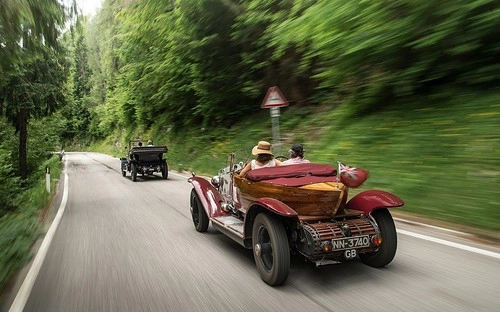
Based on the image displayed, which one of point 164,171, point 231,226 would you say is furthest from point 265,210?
point 164,171

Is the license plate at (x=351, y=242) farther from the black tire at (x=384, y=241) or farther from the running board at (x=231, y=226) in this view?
the running board at (x=231, y=226)

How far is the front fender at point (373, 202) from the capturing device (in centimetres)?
395

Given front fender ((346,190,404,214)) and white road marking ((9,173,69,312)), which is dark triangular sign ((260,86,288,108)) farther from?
white road marking ((9,173,69,312))

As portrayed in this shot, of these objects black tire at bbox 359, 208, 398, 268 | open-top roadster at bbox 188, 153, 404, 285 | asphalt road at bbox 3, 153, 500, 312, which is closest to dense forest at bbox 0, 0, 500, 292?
asphalt road at bbox 3, 153, 500, 312

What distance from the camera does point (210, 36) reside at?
15477 mm

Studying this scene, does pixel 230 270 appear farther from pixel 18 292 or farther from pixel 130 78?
pixel 130 78

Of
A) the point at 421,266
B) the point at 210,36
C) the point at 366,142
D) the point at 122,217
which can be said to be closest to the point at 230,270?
the point at 421,266

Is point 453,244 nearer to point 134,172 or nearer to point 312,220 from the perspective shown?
point 312,220

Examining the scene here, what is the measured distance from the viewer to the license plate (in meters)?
3.56

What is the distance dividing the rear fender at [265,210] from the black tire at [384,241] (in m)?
0.97

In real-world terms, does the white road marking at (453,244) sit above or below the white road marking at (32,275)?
above

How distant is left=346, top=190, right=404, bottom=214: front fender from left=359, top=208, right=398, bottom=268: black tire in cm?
12

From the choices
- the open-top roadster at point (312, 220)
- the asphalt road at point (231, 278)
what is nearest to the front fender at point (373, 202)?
the open-top roadster at point (312, 220)

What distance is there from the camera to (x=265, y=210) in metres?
4.00
